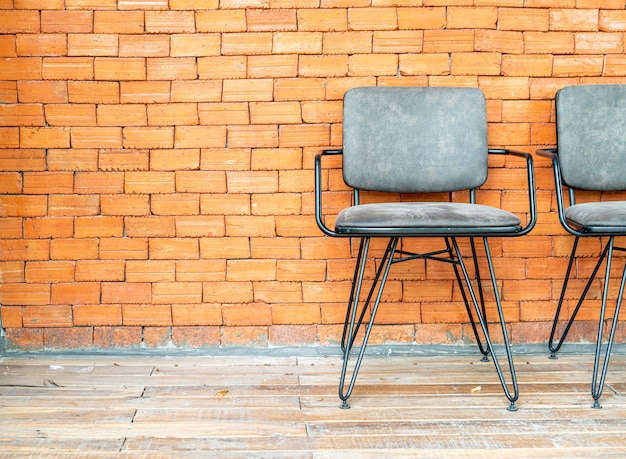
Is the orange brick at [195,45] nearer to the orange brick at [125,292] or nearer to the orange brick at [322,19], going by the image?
the orange brick at [322,19]

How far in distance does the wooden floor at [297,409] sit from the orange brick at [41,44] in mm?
1249

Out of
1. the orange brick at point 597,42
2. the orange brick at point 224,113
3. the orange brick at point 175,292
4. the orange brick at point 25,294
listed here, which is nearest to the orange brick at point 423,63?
the orange brick at point 597,42

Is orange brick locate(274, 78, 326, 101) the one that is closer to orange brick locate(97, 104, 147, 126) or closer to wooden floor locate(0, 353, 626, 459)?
orange brick locate(97, 104, 147, 126)

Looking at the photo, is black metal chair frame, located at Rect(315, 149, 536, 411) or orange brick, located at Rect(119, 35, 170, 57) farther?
orange brick, located at Rect(119, 35, 170, 57)

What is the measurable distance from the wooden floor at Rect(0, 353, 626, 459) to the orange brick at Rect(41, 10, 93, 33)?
134 cm

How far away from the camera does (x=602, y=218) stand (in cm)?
241

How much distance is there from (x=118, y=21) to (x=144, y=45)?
139 mm

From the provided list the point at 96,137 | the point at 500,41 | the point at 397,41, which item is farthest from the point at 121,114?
the point at 500,41

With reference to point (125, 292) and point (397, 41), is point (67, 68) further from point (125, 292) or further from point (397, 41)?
point (397, 41)

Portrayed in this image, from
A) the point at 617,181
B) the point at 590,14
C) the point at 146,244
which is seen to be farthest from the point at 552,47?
the point at 146,244

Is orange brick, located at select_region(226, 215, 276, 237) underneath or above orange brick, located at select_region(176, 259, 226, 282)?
above

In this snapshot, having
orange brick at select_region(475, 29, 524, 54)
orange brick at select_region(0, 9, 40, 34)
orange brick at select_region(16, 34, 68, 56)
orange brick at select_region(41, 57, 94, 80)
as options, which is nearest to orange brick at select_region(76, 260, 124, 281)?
orange brick at select_region(41, 57, 94, 80)

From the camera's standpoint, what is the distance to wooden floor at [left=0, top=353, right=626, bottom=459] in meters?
2.12

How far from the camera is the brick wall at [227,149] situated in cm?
296
